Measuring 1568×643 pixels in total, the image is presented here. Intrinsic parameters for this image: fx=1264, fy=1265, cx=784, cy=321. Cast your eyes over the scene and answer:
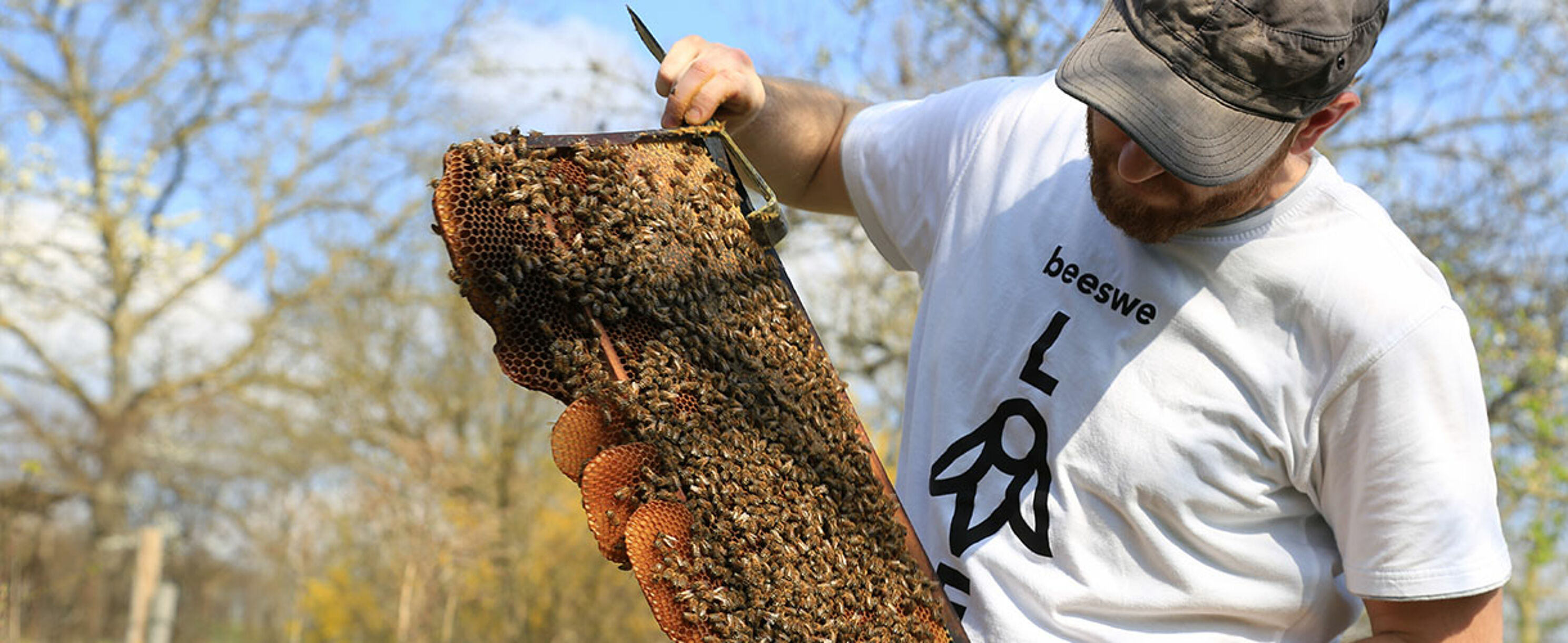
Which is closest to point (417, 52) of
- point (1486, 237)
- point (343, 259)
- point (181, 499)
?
point (343, 259)

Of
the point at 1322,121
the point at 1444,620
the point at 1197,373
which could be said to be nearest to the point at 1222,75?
the point at 1322,121

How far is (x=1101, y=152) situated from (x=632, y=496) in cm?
106

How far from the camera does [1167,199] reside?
2.31m

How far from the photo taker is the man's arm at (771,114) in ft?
8.29

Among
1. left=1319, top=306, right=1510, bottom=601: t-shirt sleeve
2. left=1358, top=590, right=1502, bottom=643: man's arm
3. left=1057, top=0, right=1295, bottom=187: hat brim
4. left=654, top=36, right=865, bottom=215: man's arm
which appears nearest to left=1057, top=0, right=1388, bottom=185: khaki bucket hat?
left=1057, top=0, right=1295, bottom=187: hat brim

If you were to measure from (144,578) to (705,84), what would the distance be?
1045cm

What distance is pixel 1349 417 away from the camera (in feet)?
7.43

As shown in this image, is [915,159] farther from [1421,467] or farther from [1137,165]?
[1421,467]

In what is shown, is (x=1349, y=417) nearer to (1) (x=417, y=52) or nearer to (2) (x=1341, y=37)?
(2) (x=1341, y=37)

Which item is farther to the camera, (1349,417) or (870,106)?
(870,106)

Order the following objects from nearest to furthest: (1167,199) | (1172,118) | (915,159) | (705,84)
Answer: (1172,118) < (1167,199) < (705,84) < (915,159)

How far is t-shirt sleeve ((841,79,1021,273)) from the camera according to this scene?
9.35ft

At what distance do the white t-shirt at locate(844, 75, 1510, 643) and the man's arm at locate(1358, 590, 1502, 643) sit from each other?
7 centimetres

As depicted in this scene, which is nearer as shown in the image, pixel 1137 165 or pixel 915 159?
pixel 1137 165
